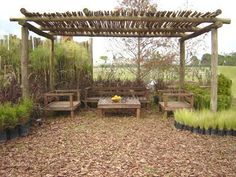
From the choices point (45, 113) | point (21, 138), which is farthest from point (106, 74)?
point (21, 138)

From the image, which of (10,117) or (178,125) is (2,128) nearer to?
(10,117)

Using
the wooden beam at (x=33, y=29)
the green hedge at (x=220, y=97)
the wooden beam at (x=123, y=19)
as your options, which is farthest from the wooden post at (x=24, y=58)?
the green hedge at (x=220, y=97)

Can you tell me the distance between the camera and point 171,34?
1087 centimetres

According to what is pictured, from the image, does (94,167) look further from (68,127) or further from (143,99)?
(143,99)

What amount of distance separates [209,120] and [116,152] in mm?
2488

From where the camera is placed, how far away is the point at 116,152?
222 inches

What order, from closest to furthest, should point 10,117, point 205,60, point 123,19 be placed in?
point 10,117 < point 123,19 < point 205,60

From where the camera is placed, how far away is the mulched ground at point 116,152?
186 inches

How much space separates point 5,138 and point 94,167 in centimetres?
237

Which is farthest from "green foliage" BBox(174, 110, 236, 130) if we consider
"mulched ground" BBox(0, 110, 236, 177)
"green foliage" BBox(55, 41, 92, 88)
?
"green foliage" BBox(55, 41, 92, 88)

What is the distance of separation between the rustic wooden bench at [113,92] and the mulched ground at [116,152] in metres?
2.73

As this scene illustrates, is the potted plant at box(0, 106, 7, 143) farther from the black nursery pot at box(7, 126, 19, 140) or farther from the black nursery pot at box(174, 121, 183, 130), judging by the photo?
the black nursery pot at box(174, 121, 183, 130)

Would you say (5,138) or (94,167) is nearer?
(94,167)

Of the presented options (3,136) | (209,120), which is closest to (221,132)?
(209,120)
